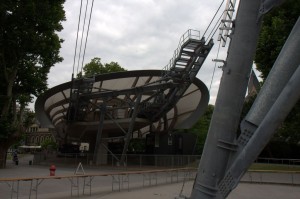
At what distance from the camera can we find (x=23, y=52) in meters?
31.3

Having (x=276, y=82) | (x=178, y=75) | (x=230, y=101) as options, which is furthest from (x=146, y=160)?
(x=276, y=82)

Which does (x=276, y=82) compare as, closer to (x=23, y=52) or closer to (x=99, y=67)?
(x=23, y=52)

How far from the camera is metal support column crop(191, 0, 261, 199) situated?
6.18 meters

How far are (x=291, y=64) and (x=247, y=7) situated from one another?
4.49ft

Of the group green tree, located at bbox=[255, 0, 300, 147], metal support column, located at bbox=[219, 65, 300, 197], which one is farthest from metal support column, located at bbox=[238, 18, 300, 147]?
green tree, located at bbox=[255, 0, 300, 147]

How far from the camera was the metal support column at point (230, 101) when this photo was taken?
6.18 metres

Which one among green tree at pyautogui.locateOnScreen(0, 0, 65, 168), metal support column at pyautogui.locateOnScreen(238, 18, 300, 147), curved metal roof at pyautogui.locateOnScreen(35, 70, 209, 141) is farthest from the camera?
curved metal roof at pyautogui.locateOnScreen(35, 70, 209, 141)

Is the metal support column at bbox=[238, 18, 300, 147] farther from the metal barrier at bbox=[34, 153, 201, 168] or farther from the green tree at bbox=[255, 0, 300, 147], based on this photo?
the metal barrier at bbox=[34, 153, 201, 168]

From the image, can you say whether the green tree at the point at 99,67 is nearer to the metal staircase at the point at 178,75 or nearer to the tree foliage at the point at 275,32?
the metal staircase at the point at 178,75

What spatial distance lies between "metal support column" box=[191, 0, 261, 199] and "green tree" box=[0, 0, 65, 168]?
25.5 meters

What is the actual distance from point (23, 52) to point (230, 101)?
2818cm

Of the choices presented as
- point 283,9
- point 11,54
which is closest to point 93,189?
point 283,9

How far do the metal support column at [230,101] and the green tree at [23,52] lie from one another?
83.5 feet

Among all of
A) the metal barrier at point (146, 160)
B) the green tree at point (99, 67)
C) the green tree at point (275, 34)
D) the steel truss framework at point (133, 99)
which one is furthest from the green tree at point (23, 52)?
the green tree at point (99, 67)
